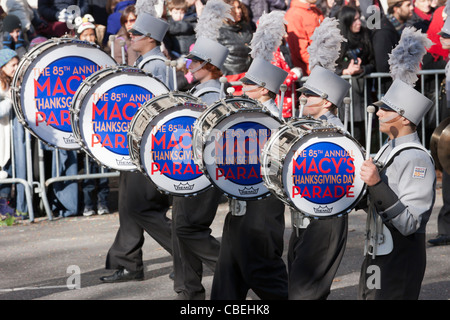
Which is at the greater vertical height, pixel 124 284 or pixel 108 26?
pixel 108 26

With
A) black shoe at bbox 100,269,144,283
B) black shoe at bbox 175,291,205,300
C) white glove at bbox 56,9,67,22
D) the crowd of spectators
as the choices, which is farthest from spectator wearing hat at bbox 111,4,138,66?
black shoe at bbox 175,291,205,300

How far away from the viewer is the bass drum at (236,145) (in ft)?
17.5

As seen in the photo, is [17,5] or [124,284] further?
[17,5]

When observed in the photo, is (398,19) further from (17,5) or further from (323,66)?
(323,66)

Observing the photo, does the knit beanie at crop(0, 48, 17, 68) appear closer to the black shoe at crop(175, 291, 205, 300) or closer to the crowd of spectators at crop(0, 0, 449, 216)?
the crowd of spectators at crop(0, 0, 449, 216)

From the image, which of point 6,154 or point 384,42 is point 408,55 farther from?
point 6,154

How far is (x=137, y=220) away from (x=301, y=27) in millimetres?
4180

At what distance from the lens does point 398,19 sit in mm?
11852

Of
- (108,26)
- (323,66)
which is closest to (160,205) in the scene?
(323,66)

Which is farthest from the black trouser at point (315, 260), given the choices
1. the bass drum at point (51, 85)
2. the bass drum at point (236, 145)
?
the bass drum at point (51, 85)

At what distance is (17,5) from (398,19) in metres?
4.55

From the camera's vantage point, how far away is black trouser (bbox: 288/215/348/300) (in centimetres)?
541

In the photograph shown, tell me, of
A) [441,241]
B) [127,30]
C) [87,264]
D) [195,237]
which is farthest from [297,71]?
[195,237]

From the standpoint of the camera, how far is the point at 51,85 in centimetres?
659
